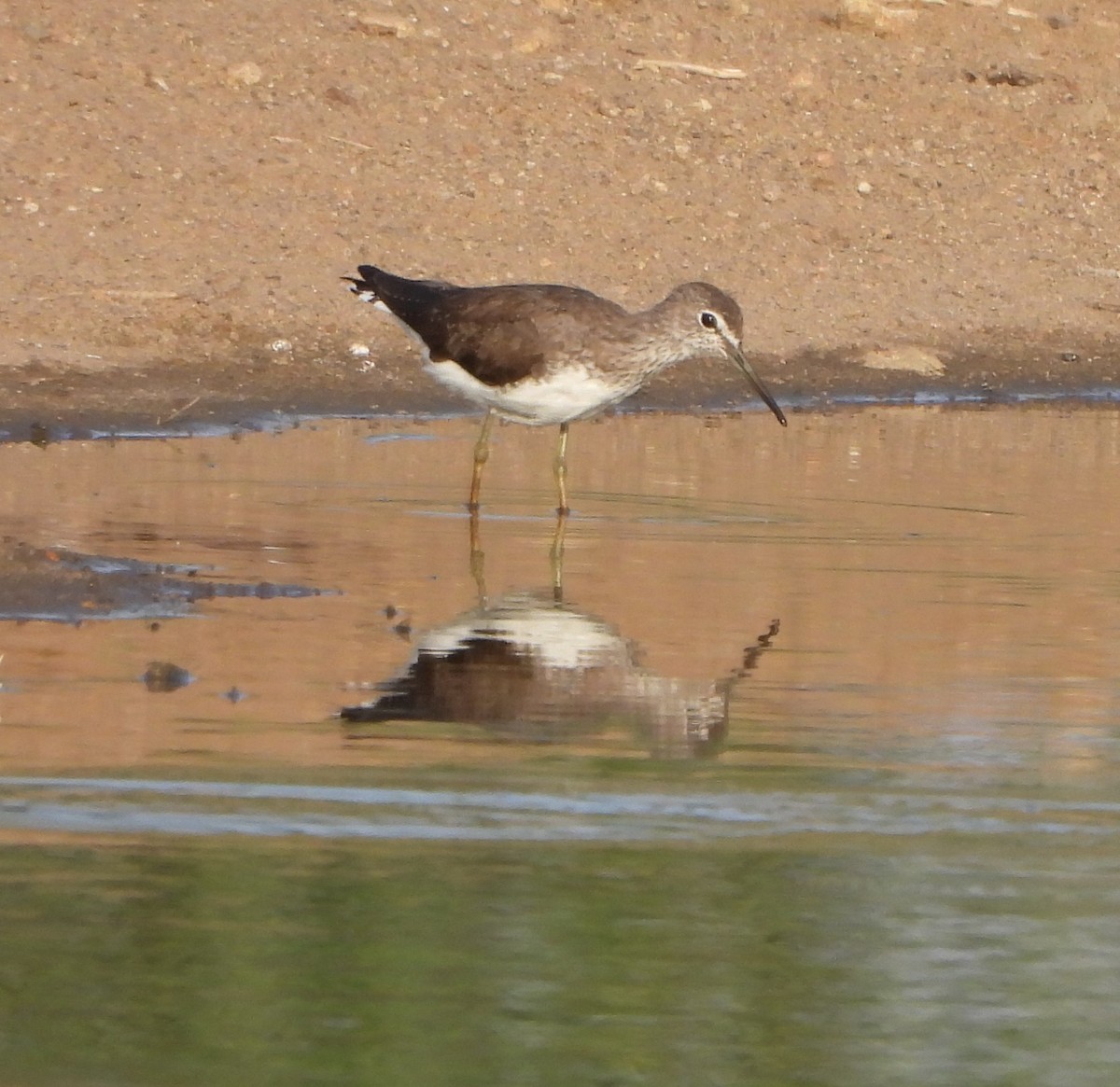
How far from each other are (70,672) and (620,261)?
10157 millimetres

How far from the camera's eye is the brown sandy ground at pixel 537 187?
1506 cm

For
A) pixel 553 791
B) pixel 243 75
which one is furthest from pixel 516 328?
pixel 243 75

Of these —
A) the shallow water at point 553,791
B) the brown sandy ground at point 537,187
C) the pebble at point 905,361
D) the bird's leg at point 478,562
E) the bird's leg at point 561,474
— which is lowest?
the shallow water at point 553,791

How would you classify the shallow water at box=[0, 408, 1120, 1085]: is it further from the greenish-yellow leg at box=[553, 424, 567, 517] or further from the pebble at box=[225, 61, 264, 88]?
the pebble at box=[225, 61, 264, 88]

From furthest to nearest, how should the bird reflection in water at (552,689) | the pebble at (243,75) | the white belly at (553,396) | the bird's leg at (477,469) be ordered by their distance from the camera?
the pebble at (243,75), the bird's leg at (477,469), the white belly at (553,396), the bird reflection in water at (552,689)

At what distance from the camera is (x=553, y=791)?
238 inches

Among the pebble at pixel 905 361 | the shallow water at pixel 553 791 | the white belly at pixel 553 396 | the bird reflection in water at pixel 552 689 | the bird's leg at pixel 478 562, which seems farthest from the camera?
the pebble at pixel 905 361

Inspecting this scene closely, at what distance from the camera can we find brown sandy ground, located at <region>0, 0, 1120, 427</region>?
15062mm

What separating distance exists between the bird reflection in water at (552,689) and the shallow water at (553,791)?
0.02 meters

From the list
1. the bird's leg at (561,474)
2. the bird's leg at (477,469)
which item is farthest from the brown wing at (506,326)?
the bird's leg at (561,474)

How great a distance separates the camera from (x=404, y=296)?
12.4m

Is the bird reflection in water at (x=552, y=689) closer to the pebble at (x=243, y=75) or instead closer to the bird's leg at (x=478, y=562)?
the bird's leg at (x=478, y=562)

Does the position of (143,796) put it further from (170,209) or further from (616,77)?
(616,77)

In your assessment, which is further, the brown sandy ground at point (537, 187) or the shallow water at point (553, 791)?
the brown sandy ground at point (537, 187)
